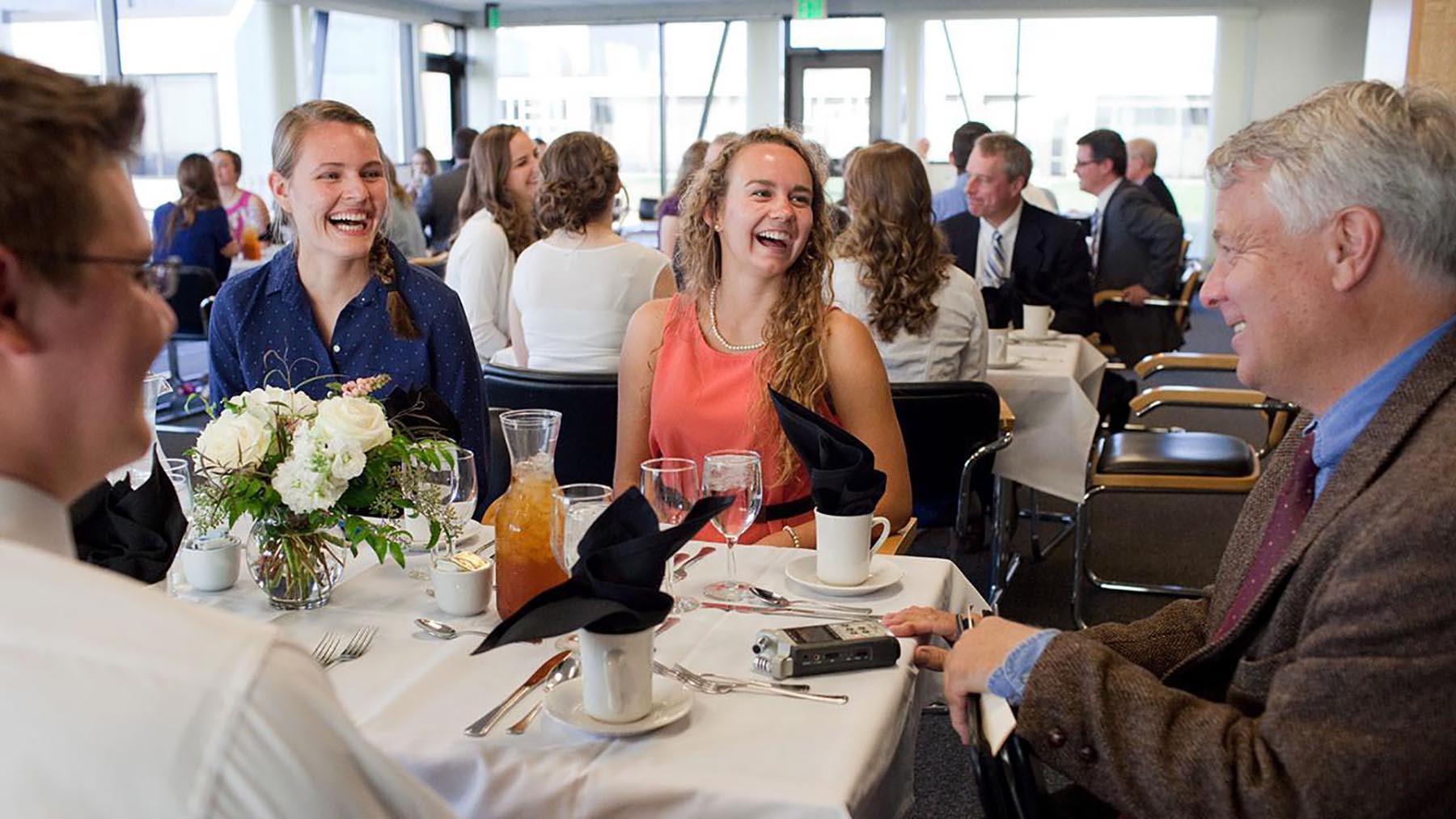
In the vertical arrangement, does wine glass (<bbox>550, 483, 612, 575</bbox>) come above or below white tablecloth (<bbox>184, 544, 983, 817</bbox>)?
above

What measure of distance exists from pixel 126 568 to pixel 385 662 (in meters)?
0.42

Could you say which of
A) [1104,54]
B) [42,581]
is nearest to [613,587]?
[42,581]

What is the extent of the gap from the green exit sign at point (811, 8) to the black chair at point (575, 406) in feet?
39.0

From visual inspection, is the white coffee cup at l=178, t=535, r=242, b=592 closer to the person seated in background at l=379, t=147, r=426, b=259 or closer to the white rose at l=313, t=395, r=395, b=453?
the white rose at l=313, t=395, r=395, b=453

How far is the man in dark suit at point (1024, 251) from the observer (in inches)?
206

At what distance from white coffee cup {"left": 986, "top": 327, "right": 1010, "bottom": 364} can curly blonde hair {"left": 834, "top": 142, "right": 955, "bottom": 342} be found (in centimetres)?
57

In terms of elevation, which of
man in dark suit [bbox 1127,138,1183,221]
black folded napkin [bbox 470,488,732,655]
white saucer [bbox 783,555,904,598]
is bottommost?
white saucer [bbox 783,555,904,598]

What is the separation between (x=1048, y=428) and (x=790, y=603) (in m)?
2.52

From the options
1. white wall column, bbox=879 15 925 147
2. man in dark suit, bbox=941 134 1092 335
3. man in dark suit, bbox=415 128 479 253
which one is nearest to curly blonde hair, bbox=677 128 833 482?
man in dark suit, bbox=941 134 1092 335

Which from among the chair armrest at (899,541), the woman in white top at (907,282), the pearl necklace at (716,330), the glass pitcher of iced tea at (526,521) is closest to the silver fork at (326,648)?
the glass pitcher of iced tea at (526,521)

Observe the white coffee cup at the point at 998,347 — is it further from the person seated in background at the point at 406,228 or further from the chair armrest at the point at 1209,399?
the person seated in background at the point at 406,228

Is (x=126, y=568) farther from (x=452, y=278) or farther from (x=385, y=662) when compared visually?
(x=452, y=278)

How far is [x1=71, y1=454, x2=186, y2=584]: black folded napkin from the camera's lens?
1.70 metres

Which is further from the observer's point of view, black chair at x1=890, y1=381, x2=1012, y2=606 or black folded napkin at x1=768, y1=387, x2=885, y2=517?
black chair at x1=890, y1=381, x2=1012, y2=606
